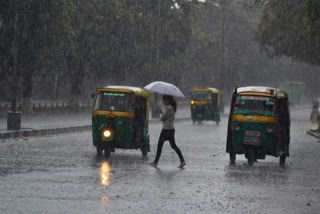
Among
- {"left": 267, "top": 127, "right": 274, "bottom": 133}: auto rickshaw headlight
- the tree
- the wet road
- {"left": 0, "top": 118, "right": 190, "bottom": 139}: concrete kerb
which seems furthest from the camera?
the tree

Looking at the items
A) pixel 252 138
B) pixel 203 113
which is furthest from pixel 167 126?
pixel 203 113

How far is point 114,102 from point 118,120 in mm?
679

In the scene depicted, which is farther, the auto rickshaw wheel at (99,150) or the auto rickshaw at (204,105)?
the auto rickshaw at (204,105)

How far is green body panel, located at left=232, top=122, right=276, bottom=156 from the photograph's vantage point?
22.5 meters

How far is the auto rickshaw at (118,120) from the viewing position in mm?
23281

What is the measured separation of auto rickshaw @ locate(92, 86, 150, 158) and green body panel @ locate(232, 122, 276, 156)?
9.29ft

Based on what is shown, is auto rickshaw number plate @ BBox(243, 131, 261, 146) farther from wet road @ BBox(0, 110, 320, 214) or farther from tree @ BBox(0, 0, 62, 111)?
tree @ BBox(0, 0, 62, 111)

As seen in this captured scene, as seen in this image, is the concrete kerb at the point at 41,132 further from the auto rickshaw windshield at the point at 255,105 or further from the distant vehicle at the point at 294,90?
the distant vehicle at the point at 294,90

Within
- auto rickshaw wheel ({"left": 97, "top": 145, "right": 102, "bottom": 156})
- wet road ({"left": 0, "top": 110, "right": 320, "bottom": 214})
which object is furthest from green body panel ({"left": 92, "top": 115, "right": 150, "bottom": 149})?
wet road ({"left": 0, "top": 110, "right": 320, "bottom": 214})

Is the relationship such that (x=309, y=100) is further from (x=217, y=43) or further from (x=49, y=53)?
(x=49, y=53)

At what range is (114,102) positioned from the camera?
23.8 metres

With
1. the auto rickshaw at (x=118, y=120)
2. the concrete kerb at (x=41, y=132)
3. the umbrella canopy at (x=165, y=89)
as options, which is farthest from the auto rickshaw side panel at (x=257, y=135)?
the concrete kerb at (x=41, y=132)

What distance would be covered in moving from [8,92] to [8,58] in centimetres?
1894

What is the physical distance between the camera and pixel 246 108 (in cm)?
2291
